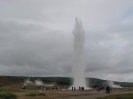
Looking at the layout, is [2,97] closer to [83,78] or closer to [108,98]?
[108,98]

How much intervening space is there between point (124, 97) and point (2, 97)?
21716 mm

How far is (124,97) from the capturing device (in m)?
38.1

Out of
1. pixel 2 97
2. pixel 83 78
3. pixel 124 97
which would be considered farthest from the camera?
pixel 83 78

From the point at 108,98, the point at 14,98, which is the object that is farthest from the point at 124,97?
the point at 14,98

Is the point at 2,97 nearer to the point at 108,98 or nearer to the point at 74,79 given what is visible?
the point at 108,98

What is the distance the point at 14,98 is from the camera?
4616cm

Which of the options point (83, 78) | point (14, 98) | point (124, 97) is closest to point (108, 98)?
point (124, 97)

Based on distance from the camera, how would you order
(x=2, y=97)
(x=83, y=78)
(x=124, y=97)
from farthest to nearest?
(x=83, y=78) < (x=2, y=97) < (x=124, y=97)

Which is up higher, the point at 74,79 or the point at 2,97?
the point at 74,79

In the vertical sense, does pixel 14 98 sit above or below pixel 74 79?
below

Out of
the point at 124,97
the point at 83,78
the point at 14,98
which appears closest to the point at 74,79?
the point at 83,78

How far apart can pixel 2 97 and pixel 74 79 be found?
46.2m

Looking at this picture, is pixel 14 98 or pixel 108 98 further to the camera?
pixel 14 98

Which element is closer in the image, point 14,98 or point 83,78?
point 14,98
